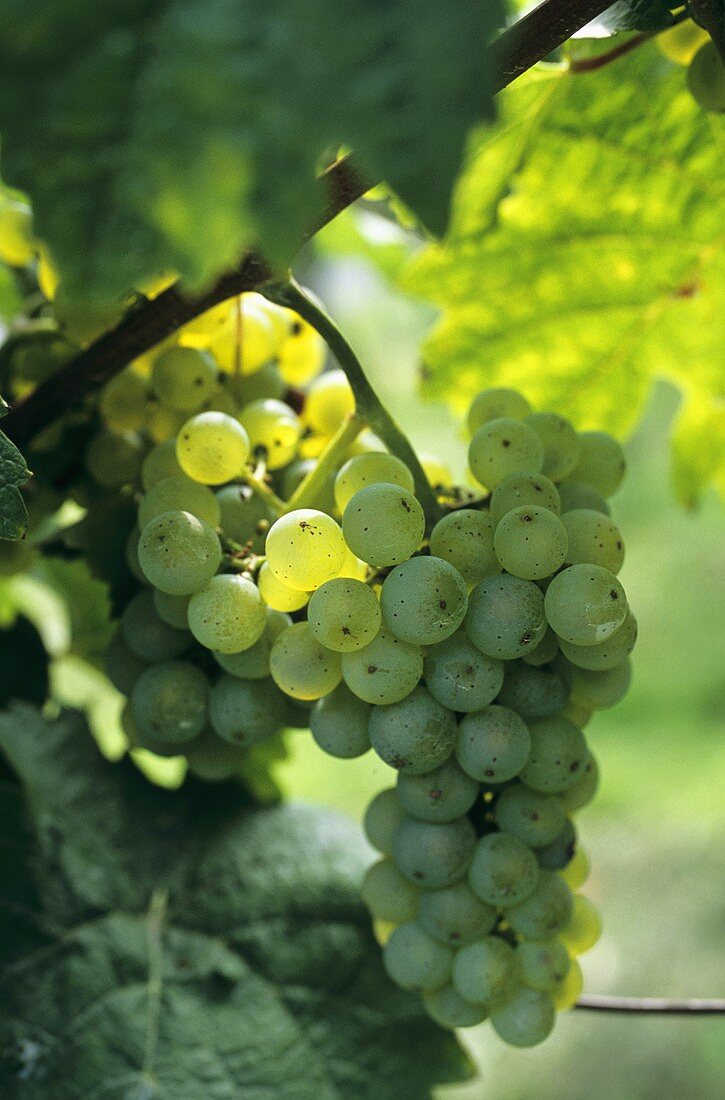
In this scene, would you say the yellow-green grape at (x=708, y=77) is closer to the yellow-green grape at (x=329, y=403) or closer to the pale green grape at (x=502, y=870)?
the yellow-green grape at (x=329, y=403)

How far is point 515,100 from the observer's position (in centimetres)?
71

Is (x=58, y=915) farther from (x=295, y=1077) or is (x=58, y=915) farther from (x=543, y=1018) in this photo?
(x=543, y=1018)

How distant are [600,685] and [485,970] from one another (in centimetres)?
17

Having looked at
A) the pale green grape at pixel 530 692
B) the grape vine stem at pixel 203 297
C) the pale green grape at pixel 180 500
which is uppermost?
the grape vine stem at pixel 203 297

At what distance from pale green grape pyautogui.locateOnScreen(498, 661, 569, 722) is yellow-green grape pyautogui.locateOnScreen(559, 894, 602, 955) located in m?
0.17

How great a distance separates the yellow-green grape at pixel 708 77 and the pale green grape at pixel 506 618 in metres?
0.32

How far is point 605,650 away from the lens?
532 mm

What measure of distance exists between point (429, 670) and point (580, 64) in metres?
0.44

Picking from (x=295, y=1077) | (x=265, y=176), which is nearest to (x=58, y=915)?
(x=295, y=1077)

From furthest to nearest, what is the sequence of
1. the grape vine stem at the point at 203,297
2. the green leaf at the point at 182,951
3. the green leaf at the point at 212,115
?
the green leaf at the point at 182,951
the grape vine stem at the point at 203,297
the green leaf at the point at 212,115

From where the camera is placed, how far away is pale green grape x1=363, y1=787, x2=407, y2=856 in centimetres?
60

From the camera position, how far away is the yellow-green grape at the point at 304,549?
0.51 m

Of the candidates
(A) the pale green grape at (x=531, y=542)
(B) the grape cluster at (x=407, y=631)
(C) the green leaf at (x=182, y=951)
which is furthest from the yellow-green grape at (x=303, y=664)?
(C) the green leaf at (x=182, y=951)

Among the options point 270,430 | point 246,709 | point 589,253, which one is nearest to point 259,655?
point 246,709
